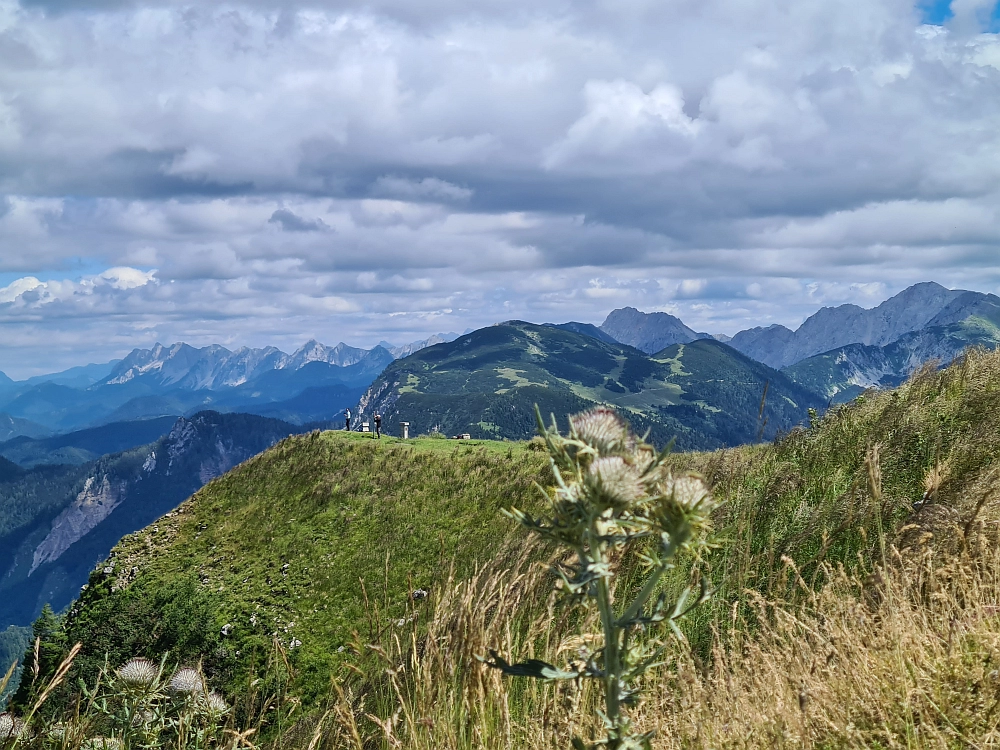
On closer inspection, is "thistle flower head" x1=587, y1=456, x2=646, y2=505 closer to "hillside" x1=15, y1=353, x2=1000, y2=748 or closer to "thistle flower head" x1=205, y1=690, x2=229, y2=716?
"hillside" x1=15, y1=353, x2=1000, y2=748

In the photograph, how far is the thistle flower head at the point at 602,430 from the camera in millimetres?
2184

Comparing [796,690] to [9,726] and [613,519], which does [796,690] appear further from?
[9,726]

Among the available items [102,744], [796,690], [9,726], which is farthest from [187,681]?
[796,690]

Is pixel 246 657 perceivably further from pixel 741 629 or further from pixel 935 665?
pixel 935 665

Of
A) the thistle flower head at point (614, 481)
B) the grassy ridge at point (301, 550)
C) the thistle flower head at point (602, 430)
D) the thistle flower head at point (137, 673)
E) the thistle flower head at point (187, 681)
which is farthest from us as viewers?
the grassy ridge at point (301, 550)

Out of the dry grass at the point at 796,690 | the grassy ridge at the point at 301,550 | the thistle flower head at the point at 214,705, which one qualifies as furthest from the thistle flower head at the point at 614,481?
the grassy ridge at the point at 301,550

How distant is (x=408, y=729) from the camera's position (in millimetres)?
4039

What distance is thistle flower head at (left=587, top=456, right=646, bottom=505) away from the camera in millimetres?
1962

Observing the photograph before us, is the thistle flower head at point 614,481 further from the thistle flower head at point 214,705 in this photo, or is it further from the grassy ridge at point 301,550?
the grassy ridge at point 301,550

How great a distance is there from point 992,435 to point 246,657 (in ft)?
72.3

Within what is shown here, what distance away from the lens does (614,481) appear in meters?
1.97

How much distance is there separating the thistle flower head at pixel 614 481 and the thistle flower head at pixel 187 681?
412cm

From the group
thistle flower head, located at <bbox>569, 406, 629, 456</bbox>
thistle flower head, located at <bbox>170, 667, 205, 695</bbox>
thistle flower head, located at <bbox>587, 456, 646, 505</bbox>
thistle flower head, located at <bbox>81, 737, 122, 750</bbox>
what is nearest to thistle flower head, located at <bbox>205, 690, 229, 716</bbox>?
thistle flower head, located at <bbox>170, 667, 205, 695</bbox>

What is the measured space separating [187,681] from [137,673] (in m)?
0.49
